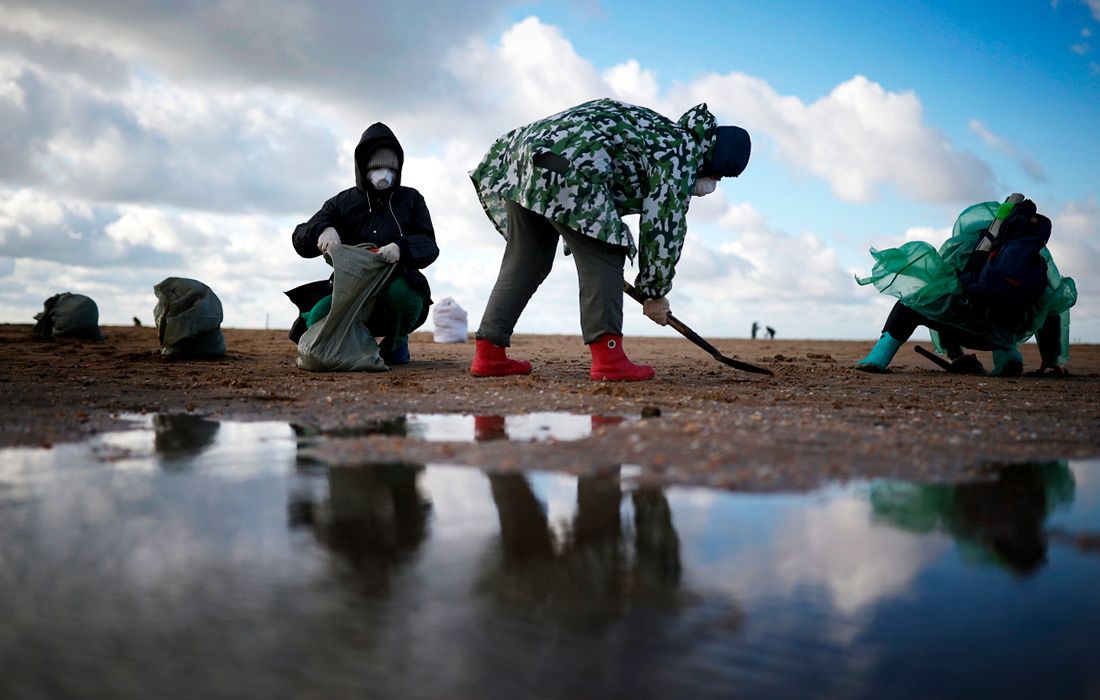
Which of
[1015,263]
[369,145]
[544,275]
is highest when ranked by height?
[369,145]

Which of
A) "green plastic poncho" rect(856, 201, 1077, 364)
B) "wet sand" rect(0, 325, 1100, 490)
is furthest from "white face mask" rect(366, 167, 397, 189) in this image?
"green plastic poncho" rect(856, 201, 1077, 364)

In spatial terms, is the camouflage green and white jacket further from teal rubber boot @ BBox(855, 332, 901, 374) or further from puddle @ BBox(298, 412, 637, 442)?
teal rubber boot @ BBox(855, 332, 901, 374)

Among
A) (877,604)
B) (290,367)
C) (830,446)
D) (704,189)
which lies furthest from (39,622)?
(290,367)

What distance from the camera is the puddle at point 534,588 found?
89cm

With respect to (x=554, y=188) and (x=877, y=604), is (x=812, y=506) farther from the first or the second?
(x=554, y=188)

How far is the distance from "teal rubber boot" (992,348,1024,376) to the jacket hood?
457 centimetres

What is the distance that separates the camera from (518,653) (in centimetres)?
93

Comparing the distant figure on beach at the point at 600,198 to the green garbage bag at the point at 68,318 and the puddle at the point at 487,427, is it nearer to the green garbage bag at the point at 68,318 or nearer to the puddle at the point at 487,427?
the puddle at the point at 487,427

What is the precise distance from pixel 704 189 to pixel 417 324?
2493 mm

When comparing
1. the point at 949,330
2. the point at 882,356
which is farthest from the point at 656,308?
the point at 949,330

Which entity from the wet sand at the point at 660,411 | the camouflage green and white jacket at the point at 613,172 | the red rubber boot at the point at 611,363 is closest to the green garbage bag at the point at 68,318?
the wet sand at the point at 660,411

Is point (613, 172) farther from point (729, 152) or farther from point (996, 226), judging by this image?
point (996, 226)

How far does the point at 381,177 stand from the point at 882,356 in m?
3.81

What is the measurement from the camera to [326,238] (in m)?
5.49
